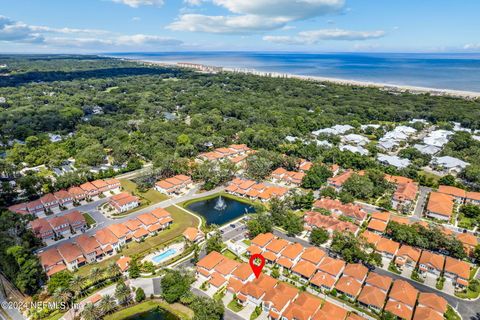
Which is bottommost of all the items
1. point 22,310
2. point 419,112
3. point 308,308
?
point 22,310

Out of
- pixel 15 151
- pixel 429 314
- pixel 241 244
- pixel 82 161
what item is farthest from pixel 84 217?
pixel 429 314

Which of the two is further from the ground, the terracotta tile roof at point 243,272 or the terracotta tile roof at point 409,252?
the terracotta tile roof at point 409,252

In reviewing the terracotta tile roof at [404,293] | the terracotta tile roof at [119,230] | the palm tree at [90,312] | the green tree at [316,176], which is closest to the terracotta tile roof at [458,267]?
the terracotta tile roof at [404,293]

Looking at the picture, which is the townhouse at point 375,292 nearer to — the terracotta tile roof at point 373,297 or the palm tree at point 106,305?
the terracotta tile roof at point 373,297

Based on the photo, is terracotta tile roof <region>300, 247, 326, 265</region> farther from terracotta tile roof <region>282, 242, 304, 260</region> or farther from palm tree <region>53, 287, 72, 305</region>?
palm tree <region>53, 287, 72, 305</region>

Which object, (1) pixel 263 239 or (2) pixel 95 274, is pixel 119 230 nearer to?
(2) pixel 95 274

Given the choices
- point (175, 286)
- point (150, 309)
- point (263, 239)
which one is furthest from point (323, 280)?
point (150, 309)

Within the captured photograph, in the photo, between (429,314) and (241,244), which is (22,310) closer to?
(241,244)
